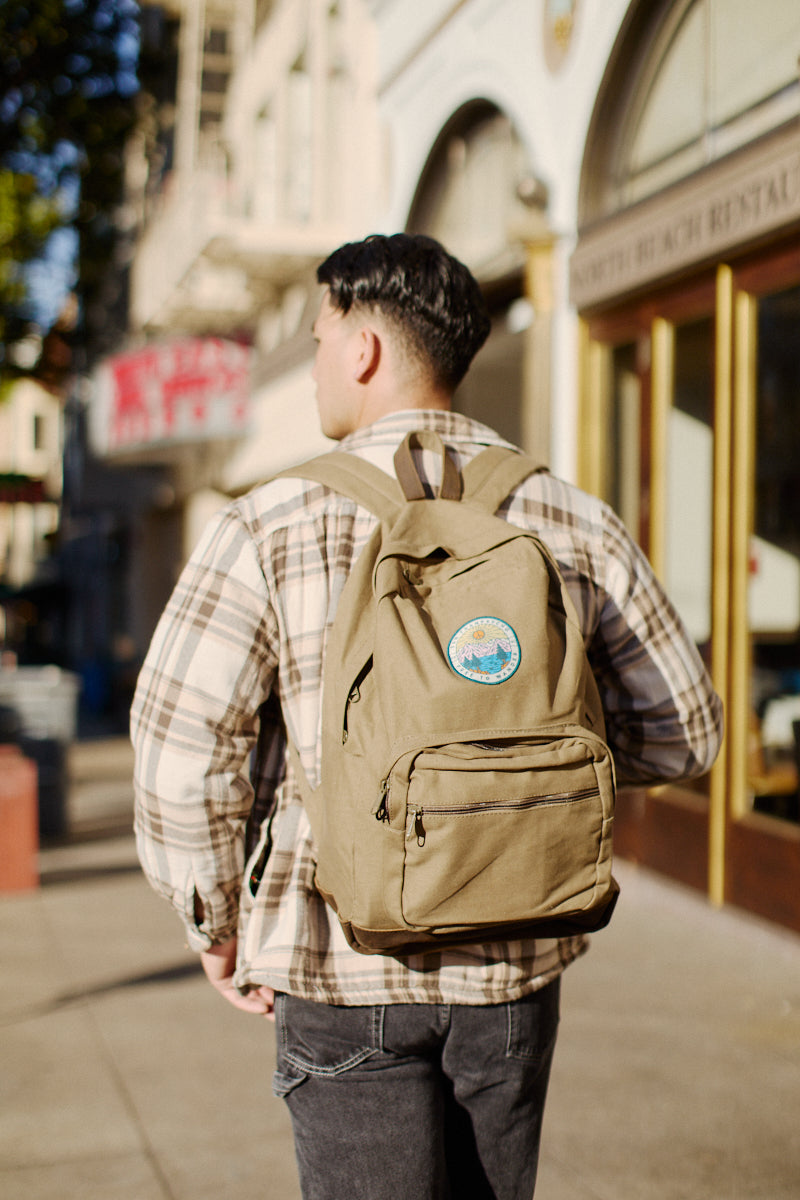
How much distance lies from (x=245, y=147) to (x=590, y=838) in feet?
51.6

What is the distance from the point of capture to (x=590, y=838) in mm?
1587

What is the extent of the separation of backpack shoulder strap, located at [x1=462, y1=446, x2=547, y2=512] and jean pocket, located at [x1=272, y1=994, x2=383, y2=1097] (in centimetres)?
72

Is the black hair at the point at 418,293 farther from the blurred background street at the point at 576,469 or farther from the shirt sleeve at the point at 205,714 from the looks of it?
the blurred background street at the point at 576,469

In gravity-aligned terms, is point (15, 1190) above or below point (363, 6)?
below

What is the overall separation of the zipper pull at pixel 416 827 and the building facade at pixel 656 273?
4.44m

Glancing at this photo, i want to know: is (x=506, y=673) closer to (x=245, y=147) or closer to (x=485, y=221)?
(x=485, y=221)

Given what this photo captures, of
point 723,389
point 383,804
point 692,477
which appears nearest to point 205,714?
point 383,804

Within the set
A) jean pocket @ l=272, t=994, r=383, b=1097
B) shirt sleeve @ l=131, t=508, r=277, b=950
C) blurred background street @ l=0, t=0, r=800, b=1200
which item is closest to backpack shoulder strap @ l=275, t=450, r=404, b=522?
shirt sleeve @ l=131, t=508, r=277, b=950

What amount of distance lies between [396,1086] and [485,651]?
0.61 metres

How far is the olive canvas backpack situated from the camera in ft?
4.92

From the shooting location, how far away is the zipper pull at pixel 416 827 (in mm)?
1493

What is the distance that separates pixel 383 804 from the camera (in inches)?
59.6

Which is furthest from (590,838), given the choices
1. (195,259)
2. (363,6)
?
(195,259)

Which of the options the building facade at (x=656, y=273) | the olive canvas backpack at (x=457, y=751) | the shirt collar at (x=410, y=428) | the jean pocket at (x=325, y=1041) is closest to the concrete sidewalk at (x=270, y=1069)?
the building facade at (x=656, y=273)
